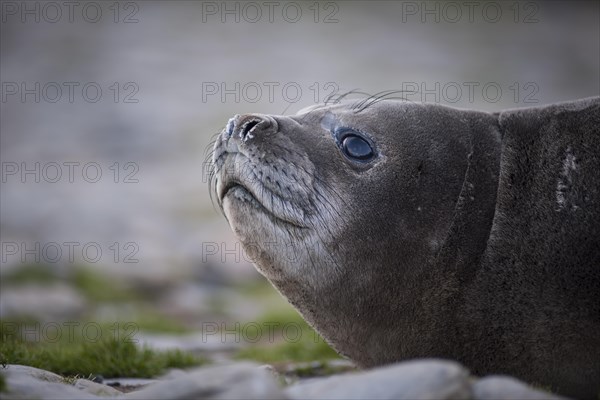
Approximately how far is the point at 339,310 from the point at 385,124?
1.45m

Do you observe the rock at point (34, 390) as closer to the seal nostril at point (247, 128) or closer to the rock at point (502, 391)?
the rock at point (502, 391)

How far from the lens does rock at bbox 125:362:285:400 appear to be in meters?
3.85

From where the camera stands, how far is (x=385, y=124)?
20.6 feet

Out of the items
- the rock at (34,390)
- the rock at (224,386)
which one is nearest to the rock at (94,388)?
the rock at (34,390)

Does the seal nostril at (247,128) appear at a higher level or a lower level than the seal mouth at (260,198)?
higher

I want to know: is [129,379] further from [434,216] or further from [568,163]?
[568,163]

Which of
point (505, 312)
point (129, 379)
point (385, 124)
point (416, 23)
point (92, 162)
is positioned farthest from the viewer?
point (416, 23)

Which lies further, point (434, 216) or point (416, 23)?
point (416, 23)

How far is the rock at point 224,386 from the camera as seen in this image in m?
3.85

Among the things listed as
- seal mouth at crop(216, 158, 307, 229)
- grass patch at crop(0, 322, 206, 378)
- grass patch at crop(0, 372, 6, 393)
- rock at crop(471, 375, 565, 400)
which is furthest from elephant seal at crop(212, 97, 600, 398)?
grass patch at crop(0, 322, 206, 378)

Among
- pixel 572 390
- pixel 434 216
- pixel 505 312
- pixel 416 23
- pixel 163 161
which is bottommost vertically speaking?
pixel 572 390

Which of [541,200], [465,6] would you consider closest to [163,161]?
[541,200]

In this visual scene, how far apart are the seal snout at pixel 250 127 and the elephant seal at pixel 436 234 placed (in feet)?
0.03

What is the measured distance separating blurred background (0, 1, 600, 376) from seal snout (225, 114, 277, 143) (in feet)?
5.96
